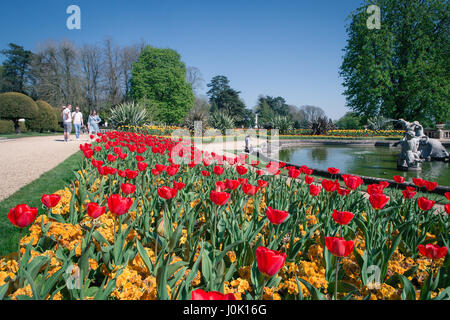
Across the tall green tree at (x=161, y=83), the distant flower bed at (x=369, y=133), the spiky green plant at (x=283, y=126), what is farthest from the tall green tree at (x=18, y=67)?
the distant flower bed at (x=369, y=133)

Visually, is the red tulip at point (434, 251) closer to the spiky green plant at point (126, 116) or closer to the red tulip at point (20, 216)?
the red tulip at point (20, 216)

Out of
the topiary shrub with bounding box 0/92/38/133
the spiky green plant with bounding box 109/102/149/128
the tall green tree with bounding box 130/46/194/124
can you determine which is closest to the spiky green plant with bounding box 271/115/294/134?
the tall green tree with bounding box 130/46/194/124

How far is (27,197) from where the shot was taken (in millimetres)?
4113

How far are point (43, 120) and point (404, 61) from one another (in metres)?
33.7

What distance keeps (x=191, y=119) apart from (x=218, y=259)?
64.8 feet

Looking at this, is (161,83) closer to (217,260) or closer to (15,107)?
(15,107)

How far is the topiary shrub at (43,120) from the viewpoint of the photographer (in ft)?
76.3

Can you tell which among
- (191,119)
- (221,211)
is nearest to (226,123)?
(191,119)

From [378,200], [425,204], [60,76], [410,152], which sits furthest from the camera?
[60,76]

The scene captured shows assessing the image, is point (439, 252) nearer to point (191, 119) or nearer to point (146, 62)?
point (191, 119)

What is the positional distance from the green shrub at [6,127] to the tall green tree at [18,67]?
25.6m

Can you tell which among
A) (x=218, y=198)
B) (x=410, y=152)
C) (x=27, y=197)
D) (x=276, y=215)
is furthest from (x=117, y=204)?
(x=410, y=152)

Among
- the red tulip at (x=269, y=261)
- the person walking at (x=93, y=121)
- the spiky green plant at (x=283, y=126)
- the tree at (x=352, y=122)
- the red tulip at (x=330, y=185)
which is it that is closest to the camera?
the red tulip at (x=269, y=261)
